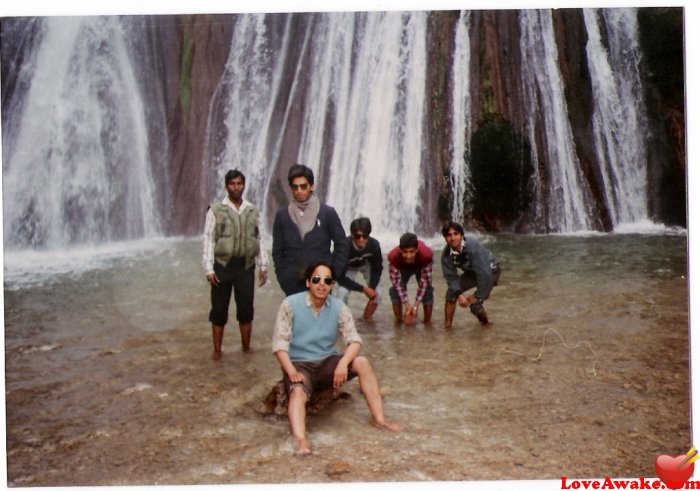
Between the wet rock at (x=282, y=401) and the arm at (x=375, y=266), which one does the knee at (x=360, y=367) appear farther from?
the arm at (x=375, y=266)

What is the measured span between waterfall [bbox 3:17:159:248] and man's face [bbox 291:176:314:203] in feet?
3.27

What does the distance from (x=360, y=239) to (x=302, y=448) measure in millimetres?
1302

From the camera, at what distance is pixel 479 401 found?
11.2 feet

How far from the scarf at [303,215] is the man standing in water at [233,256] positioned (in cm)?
20

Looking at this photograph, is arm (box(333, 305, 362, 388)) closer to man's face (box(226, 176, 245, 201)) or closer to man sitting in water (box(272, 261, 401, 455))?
man sitting in water (box(272, 261, 401, 455))

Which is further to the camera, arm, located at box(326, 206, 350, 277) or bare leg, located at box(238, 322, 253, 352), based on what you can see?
bare leg, located at box(238, 322, 253, 352)

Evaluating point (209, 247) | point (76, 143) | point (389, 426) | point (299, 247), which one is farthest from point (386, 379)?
point (76, 143)

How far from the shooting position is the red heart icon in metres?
3.38

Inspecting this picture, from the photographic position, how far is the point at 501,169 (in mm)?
4148

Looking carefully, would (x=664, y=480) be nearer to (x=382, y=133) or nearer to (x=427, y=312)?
(x=427, y=312)

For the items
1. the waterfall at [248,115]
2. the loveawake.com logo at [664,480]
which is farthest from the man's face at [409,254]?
the loveawake.com logo at [664,480]

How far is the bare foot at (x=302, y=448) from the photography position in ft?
9.99

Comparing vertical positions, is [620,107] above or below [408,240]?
above

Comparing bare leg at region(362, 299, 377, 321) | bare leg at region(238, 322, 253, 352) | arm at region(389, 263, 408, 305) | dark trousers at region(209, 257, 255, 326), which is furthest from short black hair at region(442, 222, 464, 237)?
bare leg at region(238, 322, 253, 352)
